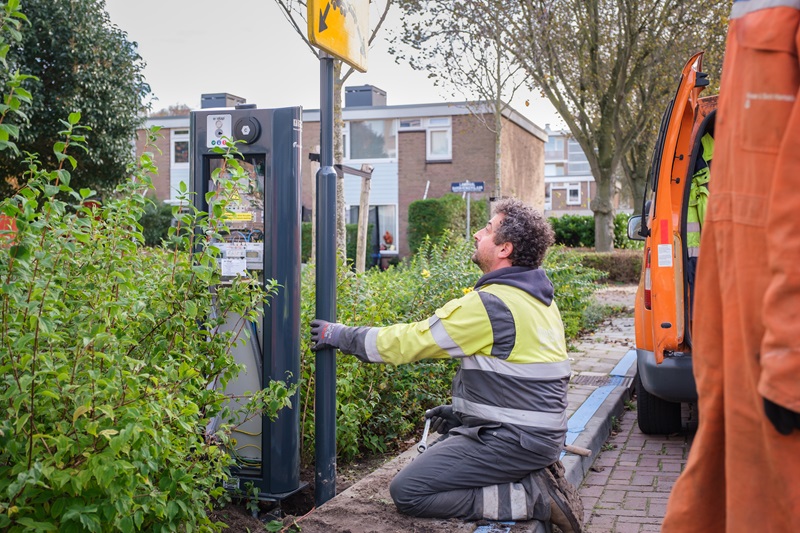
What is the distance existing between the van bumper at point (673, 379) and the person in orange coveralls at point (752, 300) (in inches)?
142

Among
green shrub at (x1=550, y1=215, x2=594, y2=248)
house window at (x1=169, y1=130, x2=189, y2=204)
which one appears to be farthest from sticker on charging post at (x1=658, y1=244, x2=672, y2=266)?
house window at (x1=169, y1=130, x2=189, y2=204)

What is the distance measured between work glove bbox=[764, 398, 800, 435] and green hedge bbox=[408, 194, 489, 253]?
1095 inches

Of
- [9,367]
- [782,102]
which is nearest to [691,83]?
[782,102]

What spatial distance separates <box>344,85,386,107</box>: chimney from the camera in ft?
125

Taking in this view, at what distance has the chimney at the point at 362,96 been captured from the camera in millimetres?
38156

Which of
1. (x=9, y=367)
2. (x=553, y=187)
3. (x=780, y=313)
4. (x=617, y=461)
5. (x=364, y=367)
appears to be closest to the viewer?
(x=780, y=313)

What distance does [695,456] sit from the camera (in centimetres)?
193

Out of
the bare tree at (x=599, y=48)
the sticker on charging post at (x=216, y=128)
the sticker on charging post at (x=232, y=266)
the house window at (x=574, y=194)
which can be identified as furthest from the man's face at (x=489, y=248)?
the house window at (x=574, y=194)

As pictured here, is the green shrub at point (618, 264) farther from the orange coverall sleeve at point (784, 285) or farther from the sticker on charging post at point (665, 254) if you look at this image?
the orange coverall sleeve at point (784, 285)

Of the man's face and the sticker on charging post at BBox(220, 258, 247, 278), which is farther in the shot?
the sticker on charging post at BBox(220, 258, 247, 278)

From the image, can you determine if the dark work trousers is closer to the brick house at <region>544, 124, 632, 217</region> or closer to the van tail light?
the van tail light

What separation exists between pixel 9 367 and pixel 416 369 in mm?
3298

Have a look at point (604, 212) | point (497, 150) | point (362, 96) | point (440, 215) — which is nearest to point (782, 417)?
point (604, 212)

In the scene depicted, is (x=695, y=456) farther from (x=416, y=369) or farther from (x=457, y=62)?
(x=457, y=62)
